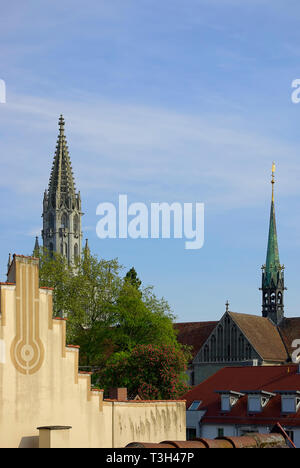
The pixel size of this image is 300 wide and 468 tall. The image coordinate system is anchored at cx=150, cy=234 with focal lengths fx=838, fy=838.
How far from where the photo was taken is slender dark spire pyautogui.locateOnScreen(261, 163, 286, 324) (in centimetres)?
12269

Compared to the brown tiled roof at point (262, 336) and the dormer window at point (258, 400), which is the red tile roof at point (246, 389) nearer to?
the dormer window at point (258, 400)

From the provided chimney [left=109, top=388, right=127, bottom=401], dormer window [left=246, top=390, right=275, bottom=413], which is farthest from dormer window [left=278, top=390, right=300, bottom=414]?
chimney [left=109, top=388, right=127, bottom=401]

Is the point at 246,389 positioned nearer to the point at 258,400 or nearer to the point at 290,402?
the point at 258,400

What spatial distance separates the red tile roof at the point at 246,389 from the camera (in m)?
64.7

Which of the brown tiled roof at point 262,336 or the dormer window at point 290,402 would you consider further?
the brown tiled roof at point 262,336

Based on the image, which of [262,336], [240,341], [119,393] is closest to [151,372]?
[119,393]

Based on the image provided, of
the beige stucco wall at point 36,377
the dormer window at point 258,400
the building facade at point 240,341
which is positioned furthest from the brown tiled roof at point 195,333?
the beige stucco wall at point 36,377

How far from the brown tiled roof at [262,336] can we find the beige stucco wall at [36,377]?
76316mm

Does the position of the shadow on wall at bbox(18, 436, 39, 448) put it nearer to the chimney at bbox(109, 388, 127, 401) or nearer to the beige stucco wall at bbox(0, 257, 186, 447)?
the beige stucco wall at bbox(0, 257, 186, 447)

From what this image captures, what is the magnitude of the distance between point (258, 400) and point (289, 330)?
170 feet

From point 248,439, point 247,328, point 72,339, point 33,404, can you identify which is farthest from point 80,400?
point 247,328

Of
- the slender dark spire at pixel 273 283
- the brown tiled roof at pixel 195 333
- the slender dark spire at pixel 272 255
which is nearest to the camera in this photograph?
the brown tiled roof at pixel 195 333
